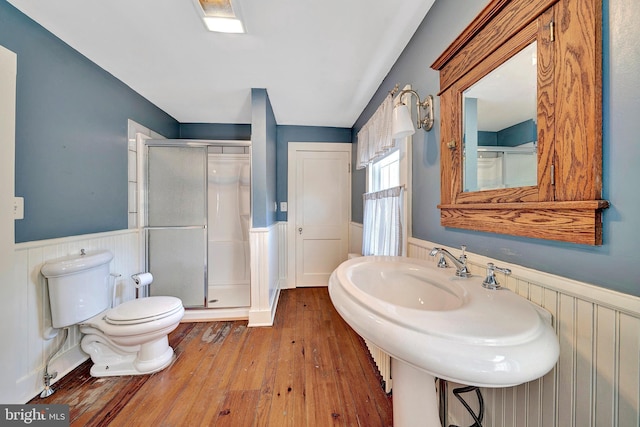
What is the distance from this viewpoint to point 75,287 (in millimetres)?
1415

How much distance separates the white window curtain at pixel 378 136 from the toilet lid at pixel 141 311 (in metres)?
1.96

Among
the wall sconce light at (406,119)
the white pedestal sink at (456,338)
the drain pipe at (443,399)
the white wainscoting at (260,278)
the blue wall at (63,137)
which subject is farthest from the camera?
the white wainscoting at (260,278)

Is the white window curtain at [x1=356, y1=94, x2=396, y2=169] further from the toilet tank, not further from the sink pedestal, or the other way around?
the toilet tank

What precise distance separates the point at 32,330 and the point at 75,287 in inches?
10.9

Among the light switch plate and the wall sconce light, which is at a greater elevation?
the wall sconce light

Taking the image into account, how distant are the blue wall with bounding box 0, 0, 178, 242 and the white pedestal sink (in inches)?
74.4

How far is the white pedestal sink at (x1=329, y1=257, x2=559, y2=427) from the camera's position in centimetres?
43

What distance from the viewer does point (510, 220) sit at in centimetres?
75

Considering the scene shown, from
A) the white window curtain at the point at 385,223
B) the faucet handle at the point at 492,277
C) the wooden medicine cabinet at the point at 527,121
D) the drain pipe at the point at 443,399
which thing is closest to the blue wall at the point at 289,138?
the white window curtain at the point at 385,223

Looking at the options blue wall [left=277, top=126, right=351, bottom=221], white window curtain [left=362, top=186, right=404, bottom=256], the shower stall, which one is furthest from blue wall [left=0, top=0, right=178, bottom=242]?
white window curtain [left=362, top=186, right=404, bottom=256]

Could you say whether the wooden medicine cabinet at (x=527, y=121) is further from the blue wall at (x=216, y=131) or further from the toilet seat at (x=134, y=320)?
the blue wall at (x=216, y=131)

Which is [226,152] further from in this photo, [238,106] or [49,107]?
[49,107]

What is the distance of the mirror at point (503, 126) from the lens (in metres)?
0.70

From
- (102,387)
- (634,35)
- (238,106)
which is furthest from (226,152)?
(634,35)
